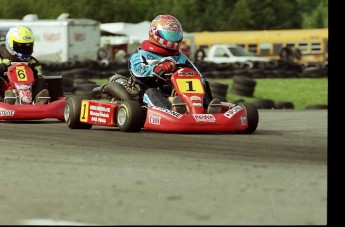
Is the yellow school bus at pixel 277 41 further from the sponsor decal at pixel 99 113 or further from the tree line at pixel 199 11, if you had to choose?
the sponsor decal at pixel 99 113

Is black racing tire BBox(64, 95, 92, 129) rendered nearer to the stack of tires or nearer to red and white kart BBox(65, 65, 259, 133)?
red and white kart BBox(65, 65, 259, 133)

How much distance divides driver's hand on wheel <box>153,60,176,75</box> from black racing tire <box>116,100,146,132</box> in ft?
1.65

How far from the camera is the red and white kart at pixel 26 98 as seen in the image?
10906 mm

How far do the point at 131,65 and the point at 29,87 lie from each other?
1874 mm

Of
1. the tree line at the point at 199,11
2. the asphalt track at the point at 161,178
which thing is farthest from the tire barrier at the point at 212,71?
the asphalt track at the point at 161,178

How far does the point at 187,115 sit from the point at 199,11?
31262 millimetres

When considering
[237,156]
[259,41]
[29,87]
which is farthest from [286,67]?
[237,156]

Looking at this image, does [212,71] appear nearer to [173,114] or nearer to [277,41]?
[277,41]

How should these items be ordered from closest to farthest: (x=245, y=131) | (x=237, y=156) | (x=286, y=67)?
(x=237, y=156) < (x=245, y=131) < (x=286, y=67)

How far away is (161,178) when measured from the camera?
239 inches

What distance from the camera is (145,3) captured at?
39.4 m

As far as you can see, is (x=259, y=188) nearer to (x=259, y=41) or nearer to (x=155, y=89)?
(x=155, y=89)

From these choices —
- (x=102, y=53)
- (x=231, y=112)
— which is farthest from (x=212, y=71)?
(x=231, y=112)
